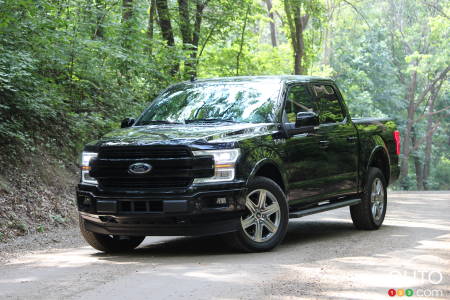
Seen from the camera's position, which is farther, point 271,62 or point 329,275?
point 271,62

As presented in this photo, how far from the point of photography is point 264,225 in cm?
840

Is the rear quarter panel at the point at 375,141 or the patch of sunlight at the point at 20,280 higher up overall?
the rear quarter panel at the point at 375,141

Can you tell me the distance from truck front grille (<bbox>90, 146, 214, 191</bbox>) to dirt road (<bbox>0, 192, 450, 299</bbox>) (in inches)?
31.3

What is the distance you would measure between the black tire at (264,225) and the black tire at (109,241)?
153 centimetres

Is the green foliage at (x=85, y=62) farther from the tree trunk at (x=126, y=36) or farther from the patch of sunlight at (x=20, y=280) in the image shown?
the patch of sunlight at (x=20, y=280)

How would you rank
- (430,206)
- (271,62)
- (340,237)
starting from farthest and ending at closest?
1. (271,62)
2. (430,206)
3. (340,237)

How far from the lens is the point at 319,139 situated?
9.52 m

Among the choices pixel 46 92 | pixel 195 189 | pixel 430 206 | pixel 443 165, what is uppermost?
pixel 46 92

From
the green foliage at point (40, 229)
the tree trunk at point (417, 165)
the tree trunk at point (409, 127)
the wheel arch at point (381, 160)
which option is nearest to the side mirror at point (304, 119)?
the wheel arch at point (381, 160)

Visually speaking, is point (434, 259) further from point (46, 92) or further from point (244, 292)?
point (46, 92)

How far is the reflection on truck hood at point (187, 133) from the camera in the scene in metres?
7.99

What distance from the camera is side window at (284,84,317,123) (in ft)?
30.4

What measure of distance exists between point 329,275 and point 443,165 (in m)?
57.7

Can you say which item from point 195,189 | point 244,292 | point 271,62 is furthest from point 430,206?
point 271,62
